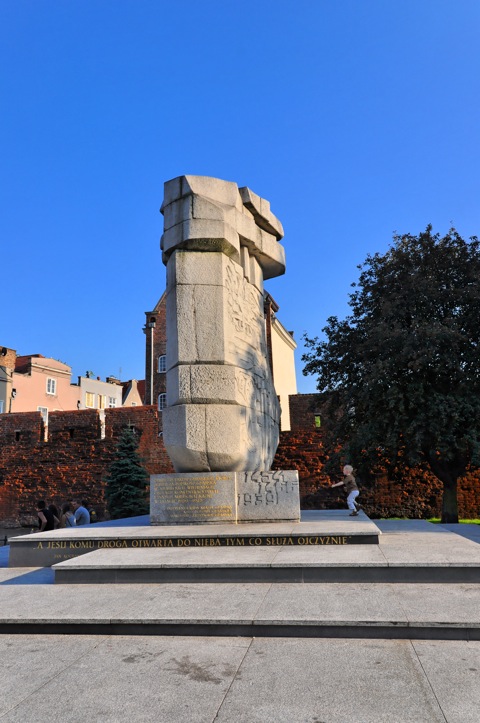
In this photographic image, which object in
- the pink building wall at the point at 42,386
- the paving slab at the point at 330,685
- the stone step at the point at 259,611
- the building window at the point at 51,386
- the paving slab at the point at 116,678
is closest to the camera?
the paving slab at the point at 330,685

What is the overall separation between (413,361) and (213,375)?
5022mm

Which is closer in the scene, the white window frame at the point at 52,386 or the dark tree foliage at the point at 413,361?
the dark tree foliage at the point at 413,361

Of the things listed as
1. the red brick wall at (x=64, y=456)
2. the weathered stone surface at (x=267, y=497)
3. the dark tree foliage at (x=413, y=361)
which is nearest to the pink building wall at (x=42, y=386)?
the red brick wall at (x=64, y=456)

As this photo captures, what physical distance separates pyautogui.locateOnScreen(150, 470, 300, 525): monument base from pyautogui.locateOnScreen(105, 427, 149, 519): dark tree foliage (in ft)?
33.3

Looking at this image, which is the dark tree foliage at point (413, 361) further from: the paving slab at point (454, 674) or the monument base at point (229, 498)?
the paving slab at point (454, 674)

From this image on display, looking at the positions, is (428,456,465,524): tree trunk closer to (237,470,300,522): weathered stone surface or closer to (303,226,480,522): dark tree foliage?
(303,226,480,522): dark tree foliage

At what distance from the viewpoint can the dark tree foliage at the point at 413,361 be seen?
438 inches

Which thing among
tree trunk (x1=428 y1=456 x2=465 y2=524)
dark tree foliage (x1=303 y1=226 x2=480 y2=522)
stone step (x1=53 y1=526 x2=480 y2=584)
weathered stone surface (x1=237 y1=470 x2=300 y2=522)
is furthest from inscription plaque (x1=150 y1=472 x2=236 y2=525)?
tree trunk (x1=428 y1=456 x2=465 y2=524)

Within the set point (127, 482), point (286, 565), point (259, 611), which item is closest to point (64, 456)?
point (127, 482)

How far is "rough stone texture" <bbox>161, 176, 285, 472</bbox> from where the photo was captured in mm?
7207

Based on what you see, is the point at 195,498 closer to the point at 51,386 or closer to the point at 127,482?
the point at 127,482

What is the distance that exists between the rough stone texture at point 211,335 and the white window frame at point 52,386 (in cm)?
2932

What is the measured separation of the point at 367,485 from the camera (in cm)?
1436

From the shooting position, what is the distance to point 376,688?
111 inches
